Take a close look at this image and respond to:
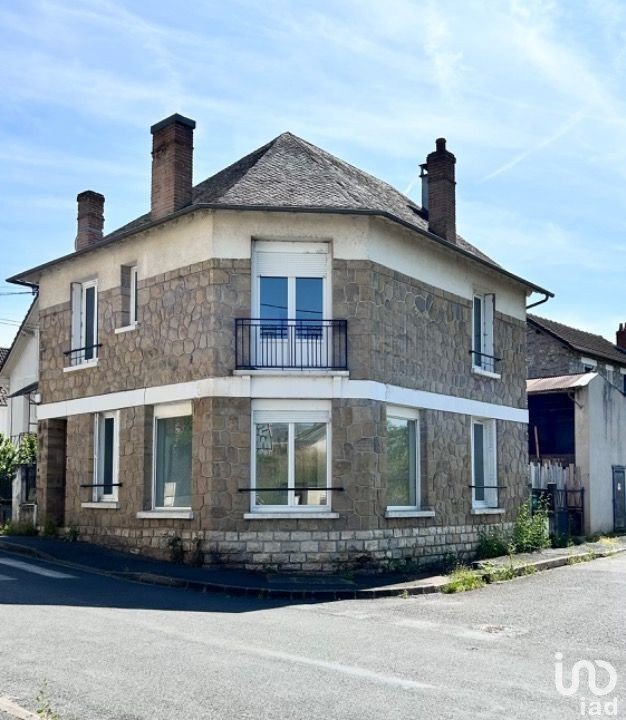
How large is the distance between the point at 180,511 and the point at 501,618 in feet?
21.3

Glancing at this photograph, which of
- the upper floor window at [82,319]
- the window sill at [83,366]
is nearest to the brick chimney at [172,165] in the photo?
the upper floor window at [82,319]

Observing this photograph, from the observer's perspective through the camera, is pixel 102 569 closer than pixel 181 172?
Yes

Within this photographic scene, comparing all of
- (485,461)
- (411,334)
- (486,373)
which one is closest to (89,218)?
(411,334)

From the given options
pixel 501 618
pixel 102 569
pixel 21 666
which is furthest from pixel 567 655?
pixel 102 569

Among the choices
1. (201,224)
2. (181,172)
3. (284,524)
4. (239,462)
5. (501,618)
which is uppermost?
(181,172)

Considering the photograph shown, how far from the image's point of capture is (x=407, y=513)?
631 inches

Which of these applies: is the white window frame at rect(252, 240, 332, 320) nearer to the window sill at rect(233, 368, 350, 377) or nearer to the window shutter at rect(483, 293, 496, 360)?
the window sill at rect(233, 368, 350, 377)

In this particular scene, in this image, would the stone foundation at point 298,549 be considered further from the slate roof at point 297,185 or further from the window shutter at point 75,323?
the slate roof at point 297,185

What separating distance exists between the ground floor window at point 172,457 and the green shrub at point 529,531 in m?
7.12

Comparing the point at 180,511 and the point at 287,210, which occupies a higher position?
the point at 287,210

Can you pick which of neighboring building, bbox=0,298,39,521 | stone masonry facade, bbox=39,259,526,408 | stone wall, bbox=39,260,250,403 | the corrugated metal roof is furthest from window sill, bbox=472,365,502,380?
neighboring building, bbox=0,298,39,521

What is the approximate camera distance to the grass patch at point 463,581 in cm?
1393

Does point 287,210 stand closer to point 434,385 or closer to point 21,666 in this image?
point 434,385

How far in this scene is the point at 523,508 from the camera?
19.8 m
